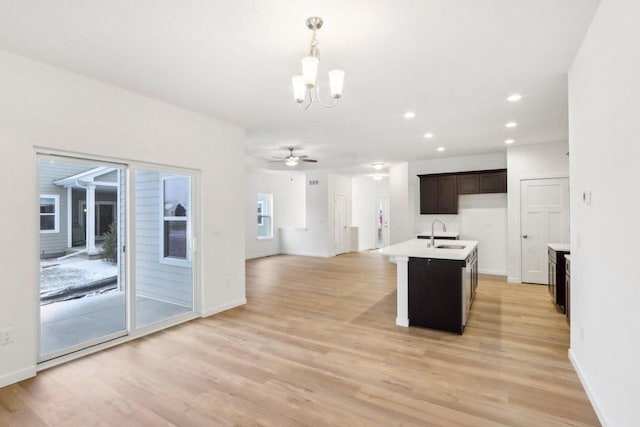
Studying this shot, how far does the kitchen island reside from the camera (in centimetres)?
362

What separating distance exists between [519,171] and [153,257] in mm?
6533

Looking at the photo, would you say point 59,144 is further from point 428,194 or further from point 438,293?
point 428,194

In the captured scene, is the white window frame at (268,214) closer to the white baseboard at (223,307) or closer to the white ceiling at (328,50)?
the white baseboard at (223,307)

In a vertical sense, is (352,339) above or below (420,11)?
below

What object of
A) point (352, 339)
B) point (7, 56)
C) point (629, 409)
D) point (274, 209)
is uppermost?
point (7, 56)

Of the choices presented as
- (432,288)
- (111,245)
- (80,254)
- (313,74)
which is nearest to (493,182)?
(432,288)

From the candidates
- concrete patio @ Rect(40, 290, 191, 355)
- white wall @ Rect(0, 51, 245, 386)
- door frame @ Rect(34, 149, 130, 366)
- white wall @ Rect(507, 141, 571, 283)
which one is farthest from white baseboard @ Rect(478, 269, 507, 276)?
door frame @ Rect(34, 149, 130, 366)

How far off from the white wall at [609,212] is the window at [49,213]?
4.33 m

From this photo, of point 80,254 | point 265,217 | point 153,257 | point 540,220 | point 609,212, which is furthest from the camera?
point 265,217

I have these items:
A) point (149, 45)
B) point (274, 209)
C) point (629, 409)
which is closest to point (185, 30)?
point (149, 45)

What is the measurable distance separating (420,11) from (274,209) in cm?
881

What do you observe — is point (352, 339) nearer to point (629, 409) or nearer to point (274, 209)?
point (629, 409)

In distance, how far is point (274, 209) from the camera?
418 inches

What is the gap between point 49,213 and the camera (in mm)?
3057
